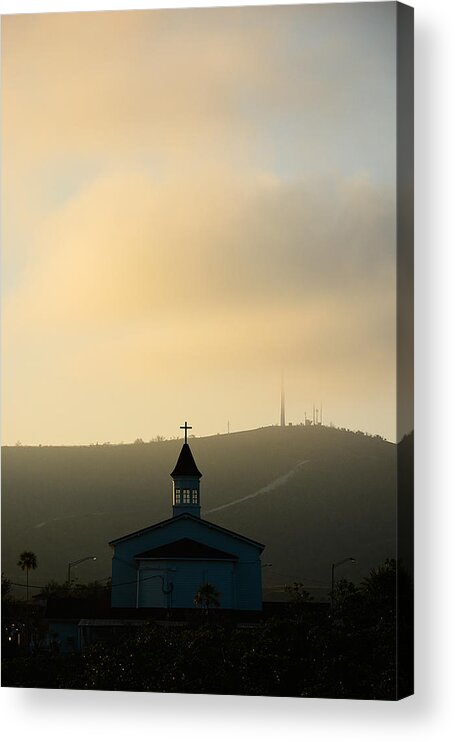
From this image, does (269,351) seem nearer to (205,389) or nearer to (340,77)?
(205,389)

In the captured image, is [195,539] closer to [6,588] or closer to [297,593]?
[297,593]

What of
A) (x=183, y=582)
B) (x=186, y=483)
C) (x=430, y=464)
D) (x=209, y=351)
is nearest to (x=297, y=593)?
(x=183, y=582)

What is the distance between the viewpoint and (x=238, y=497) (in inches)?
246

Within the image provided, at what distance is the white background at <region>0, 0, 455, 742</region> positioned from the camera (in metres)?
6.12

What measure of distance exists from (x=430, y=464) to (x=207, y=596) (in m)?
1.11

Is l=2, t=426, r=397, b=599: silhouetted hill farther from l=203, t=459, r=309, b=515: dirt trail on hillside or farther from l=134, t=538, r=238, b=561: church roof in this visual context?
l=134, t=538, r=238, b=561: church roof

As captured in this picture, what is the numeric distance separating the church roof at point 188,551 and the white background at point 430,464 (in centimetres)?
65

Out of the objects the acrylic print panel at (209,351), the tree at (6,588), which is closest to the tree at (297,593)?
the acrylic print panel at (209,351)

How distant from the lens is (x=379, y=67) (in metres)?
6.10

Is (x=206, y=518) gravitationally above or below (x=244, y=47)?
below

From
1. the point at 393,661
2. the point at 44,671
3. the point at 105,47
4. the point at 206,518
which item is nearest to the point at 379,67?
the point at 105,47

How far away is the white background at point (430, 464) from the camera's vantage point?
612 centimetres

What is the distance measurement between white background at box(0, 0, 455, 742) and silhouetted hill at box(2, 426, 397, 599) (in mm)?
217

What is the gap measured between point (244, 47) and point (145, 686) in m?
2.79
